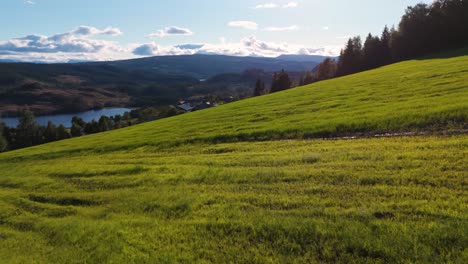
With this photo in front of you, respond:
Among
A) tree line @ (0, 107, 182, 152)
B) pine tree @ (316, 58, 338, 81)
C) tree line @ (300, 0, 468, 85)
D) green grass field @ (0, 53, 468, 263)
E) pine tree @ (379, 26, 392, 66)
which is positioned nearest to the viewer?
green grass field @ (0, 53, 468, 263)

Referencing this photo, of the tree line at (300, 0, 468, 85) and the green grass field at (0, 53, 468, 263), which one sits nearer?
the green grass field at (0, 53, 468, 263)

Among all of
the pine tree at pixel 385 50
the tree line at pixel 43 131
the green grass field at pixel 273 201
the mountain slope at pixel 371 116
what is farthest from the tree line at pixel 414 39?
the green grass field at pixel 273 201

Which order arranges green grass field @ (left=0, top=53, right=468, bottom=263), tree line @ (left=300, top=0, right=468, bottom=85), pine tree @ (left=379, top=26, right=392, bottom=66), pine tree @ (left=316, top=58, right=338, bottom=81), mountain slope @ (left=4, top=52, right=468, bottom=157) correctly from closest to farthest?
green grass field @ (left=0, top=53, right=468, bottom=263)
mountain slope @ (left=4, top=52, right=468, bottom=157)
tree line @ (left=300, top=0, right=468, bottom=85)
pine tree @ (left=379, top=26, right=392, bottom=66)
pine tree @ (left=316, top=58, right=338, bottom=81)

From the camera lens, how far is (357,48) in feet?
278

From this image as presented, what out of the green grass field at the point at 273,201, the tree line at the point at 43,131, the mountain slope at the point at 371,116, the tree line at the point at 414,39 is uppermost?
the tree line at the point at 414,39

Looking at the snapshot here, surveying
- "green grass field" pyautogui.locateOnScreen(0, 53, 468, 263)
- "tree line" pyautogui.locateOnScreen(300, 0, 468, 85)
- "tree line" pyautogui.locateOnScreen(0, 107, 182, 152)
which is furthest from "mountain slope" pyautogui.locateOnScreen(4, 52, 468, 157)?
"tree line" pyautogui.locateOnScreen(0, 107, 182, 152)

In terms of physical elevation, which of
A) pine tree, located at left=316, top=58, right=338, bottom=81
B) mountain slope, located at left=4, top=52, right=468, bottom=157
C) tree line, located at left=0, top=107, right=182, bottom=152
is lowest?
tree line, located at left=0, top=107, right=182, bottom=152

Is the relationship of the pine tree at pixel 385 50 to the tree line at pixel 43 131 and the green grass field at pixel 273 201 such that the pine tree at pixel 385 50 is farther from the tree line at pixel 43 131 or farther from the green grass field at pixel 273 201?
the green grass field at pixel 273 201

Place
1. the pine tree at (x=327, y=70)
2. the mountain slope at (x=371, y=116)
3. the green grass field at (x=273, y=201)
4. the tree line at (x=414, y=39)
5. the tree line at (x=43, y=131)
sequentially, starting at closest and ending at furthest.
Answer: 1. the green grass field at (x=273, y=201)
2. the mountain slope at (x=371, y=116)
3. the tree line at (x=414, y=39)
4. the tree line at (x=43, y=131)
5. the pine tree at (x=327, y=70)

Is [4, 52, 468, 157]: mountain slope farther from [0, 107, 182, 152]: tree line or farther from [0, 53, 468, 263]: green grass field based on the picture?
[0, 107, 182, 152]: tree line

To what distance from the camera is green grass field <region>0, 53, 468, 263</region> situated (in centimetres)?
689

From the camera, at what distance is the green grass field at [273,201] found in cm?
689

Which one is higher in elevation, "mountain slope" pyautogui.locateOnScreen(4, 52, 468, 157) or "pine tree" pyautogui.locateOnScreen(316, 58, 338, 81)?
"pine tree" pyautogui.locateOnScreen(316, 58, 338, 81)

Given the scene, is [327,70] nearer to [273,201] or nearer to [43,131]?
[43,131]
